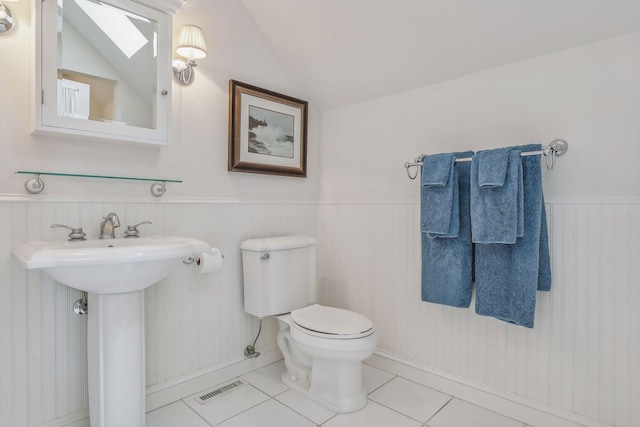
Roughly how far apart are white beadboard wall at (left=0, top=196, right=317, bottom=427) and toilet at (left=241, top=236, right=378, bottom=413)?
6.3 inches

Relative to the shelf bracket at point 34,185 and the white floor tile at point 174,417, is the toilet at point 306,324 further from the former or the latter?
the shelf bracket at point 34,185

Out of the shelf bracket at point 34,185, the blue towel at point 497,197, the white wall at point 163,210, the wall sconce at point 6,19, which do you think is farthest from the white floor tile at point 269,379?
the wall sconce at point 6,19

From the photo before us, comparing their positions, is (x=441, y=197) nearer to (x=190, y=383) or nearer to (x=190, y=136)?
(x=190, y=136)

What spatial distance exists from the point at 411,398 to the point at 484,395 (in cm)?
36

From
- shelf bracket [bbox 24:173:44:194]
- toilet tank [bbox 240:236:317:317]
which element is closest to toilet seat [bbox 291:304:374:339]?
toilet tank [bbox 240:236:317:317]

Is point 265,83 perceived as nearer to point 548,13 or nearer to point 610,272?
point 548,13

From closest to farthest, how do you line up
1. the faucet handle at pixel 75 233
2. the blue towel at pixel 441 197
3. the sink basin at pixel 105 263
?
the sink basin at pixel 105 263
the faucet handle at pixel 75 233
the blue towel at pixel 441 197

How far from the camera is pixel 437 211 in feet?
5.98

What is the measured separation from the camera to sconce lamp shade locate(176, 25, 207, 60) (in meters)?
1.79

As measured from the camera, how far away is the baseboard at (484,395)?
1.62 m

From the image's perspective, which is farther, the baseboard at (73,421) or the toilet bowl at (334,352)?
the toilet bowl at (334,352)

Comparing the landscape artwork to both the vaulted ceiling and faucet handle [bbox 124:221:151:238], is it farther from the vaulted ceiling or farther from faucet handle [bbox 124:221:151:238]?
faucet handle [bbox 124:221:151:238]

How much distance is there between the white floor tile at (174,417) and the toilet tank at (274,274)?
1.86 feet

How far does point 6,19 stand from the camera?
1376mm
